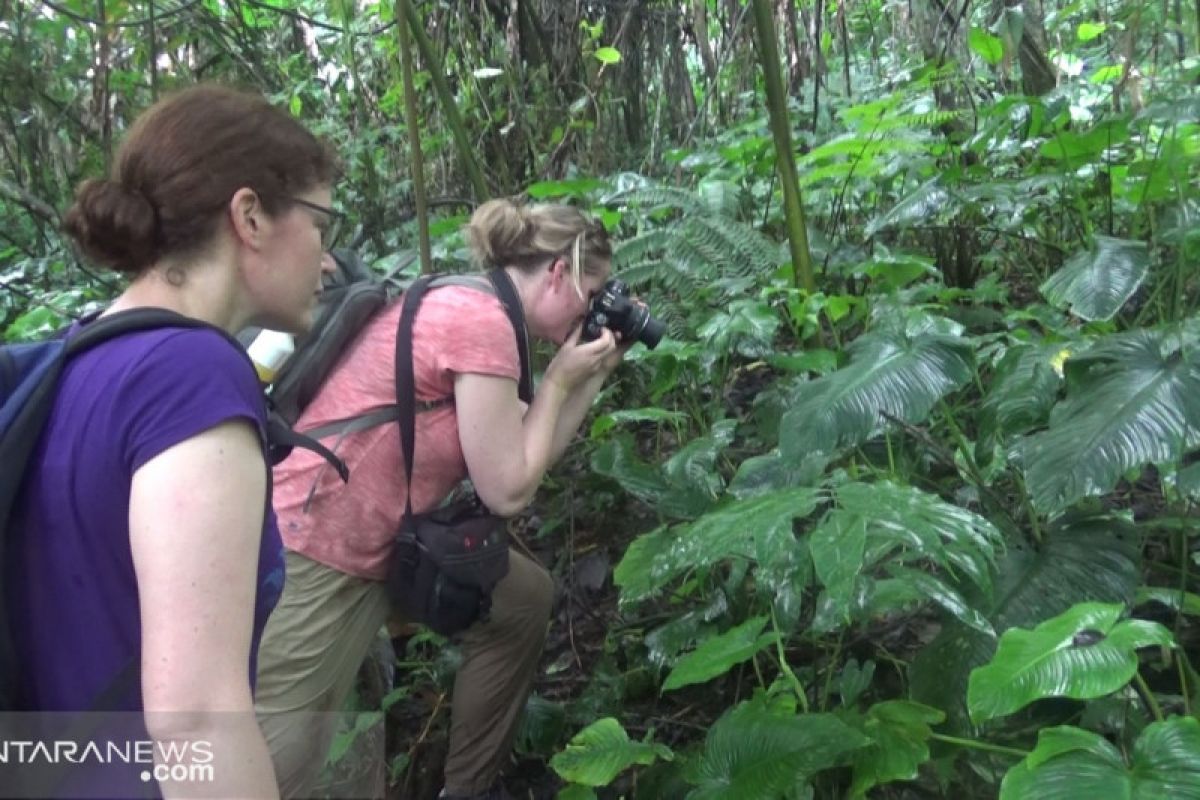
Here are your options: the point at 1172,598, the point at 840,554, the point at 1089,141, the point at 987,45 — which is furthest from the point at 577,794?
the point at 987,45

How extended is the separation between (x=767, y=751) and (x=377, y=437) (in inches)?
38.1

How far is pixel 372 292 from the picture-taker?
2.30 metres

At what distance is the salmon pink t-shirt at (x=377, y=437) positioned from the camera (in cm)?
221

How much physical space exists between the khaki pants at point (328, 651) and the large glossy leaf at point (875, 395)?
0.87m

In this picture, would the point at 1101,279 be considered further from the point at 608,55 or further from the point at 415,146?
the point at 608,55

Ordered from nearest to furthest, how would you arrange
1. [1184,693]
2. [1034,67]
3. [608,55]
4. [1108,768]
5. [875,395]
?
[1108,768], [1184,693], [875,395], [1034,67], [608,55]

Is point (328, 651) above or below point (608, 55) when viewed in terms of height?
below

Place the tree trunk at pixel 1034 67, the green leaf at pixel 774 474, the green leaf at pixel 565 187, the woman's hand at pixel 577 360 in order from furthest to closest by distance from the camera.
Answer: the tree trunk at pixel 1034 67
the green leaf at pixel 565 187
the woman's hand at pixel 577 360
the green leaf at pixel 774 474

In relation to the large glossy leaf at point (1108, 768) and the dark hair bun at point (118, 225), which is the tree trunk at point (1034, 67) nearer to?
the large glossy leaf at point (1108, 768)

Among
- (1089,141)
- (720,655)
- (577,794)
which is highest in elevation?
(1089,141)

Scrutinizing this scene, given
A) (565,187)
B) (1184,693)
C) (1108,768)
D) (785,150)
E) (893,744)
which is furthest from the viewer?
(565,187)

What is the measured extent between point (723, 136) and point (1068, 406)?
2.68 metres

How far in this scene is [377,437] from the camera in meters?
2.22

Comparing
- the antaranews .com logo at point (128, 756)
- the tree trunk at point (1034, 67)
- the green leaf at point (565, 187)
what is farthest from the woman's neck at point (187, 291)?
the tree trunk at point (1034, 67)
